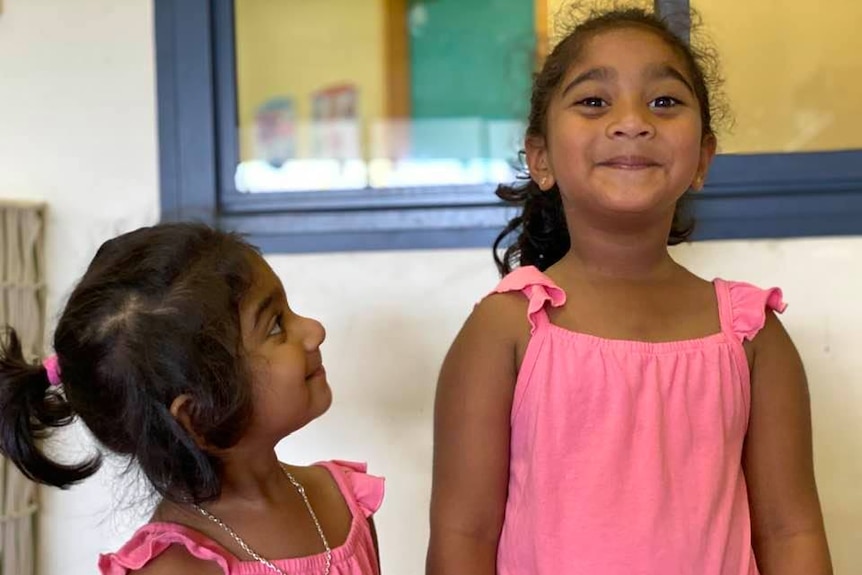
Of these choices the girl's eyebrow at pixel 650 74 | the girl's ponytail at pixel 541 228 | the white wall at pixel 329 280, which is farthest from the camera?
the white wall at pixel 329 280

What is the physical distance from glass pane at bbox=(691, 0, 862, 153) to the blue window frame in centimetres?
7

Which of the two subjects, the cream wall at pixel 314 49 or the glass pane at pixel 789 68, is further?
the cream wall at pixel 314 49

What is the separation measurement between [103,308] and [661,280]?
565 mm

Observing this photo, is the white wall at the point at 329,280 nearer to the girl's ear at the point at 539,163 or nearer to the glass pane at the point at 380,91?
the glass pane at the point at 380,91

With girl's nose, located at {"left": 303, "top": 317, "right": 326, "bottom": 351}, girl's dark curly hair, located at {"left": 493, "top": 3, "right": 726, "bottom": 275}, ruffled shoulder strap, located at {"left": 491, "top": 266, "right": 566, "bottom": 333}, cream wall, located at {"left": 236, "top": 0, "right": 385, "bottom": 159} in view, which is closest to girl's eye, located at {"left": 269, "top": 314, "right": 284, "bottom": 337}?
girl's nose, located at {"left": 303, "top": 317, "right": 326, "bottom": 351}

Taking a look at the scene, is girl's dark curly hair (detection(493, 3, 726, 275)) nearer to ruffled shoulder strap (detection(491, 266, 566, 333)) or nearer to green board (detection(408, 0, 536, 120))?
ruffled shoulder strap (detection(491, 266, 566, 333))

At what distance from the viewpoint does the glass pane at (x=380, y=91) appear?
1.50 m

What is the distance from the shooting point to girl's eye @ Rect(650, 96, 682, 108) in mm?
984

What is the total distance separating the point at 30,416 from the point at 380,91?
88 centimetres

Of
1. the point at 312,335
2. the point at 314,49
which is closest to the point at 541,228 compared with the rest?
the point at 312,335

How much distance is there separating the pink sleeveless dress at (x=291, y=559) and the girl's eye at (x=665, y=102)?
0.50 meters

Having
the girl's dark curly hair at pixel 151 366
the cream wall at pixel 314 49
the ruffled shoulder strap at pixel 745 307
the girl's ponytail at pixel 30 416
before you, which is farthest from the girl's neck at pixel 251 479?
the cream wall at pixel 314 49

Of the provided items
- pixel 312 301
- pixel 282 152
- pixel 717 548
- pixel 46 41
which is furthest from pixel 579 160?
pixel 46 41

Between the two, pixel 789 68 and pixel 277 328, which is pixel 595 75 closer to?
pixel 277 328
